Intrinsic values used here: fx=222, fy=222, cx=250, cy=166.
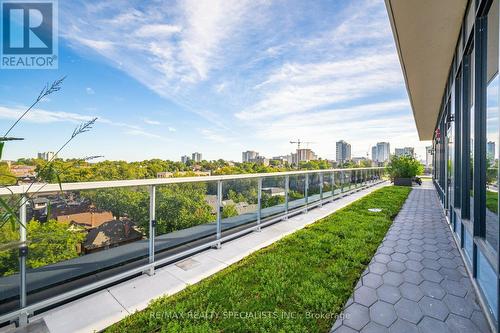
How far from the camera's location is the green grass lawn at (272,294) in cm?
204

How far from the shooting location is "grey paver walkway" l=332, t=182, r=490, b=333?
2.08 metres

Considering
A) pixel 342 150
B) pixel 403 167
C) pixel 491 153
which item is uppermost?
pixel 342 150

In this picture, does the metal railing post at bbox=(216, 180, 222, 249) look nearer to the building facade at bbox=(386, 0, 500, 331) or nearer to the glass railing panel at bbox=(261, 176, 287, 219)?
the glass railing panel at bbox=(261, 176, 287, 219)

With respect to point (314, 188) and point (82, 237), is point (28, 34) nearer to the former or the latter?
point (82, 237)

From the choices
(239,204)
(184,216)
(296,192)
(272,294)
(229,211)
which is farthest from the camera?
(296,192)

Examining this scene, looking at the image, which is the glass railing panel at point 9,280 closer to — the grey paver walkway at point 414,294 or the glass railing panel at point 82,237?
the glass railing panel at point 82,237

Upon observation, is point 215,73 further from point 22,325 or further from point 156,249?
point 22,325

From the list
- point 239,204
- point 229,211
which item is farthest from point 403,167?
point 229,211

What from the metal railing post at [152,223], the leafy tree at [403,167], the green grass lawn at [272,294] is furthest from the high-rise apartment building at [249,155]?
the metal railing post at [152,223]

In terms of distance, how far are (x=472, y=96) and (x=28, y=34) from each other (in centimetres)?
700

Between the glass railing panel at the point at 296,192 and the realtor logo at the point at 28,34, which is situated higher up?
the realtor logo at the point at 28,34

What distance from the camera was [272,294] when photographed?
2.49 metres

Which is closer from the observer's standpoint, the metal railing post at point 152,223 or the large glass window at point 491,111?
the large glass window at point 491,111

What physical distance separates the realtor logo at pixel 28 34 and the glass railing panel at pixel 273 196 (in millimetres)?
4588
